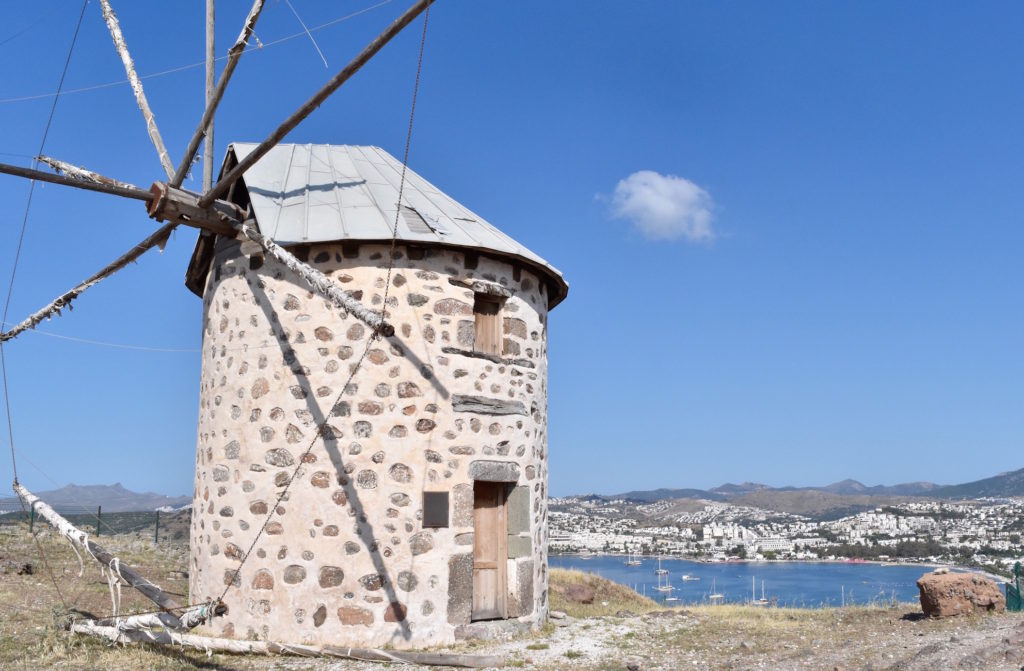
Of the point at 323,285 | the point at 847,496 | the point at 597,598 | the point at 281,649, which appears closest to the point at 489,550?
the point at 281,649

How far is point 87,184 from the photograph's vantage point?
8602 mm

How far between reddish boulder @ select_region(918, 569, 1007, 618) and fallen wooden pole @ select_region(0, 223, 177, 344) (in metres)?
10.5

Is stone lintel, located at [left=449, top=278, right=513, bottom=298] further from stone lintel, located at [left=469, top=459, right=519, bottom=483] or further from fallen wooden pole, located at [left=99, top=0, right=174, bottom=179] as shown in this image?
fallen wooden pole, located at [left=99, top=0, right=174, bottom=179]

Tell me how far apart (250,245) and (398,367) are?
2.40 metres

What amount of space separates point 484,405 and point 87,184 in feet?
16.3

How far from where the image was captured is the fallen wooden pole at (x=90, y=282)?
9945mm

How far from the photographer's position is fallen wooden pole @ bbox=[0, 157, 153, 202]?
8.33 metres

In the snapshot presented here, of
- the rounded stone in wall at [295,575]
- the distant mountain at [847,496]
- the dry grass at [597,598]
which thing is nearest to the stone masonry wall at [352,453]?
the rounded stone in wall at [295,575]

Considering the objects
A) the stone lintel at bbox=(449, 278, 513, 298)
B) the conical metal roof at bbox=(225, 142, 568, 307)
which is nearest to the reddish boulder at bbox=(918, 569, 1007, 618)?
the conical metal roof at bbox=(225, 142, 568, 307)

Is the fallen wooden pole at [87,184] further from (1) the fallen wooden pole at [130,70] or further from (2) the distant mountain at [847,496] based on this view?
(2) the distant mountain at [847,496]

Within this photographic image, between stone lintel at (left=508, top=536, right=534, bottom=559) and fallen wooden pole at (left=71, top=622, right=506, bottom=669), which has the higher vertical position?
stone lintel at (left=508, top=536, right=534, bottom=559)

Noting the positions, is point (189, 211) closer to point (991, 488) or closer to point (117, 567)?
point (117, 567)

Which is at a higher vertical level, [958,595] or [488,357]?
[488,357]

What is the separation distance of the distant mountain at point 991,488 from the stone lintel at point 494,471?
123963 millimetres
